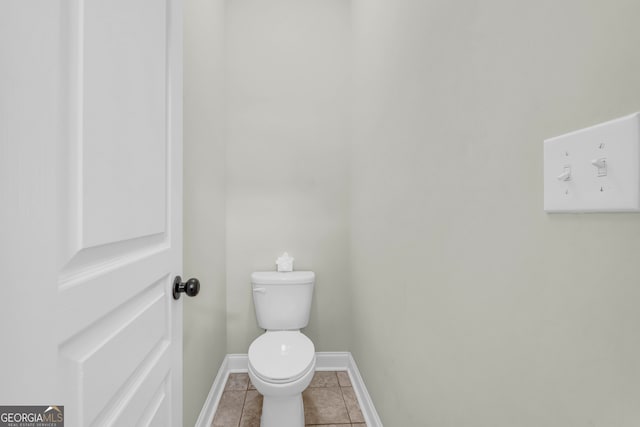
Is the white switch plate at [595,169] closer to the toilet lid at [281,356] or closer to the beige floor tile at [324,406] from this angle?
the toilet lid at [281,356]

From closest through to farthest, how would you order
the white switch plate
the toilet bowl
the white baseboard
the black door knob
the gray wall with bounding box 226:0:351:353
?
1. the white switch plate
2. the black door knob
3. the toilet bowl
4. the white baseboard
5. the gray wall with bounding box 226:0:351:353

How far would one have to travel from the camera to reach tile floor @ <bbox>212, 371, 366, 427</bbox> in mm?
1710

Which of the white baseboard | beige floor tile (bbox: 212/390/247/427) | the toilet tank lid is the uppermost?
the toilet tank lid

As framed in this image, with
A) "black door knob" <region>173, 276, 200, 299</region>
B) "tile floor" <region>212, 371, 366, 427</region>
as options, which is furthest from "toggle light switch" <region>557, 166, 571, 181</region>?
"tile floor" <region>212, 371, 366, 427</region>

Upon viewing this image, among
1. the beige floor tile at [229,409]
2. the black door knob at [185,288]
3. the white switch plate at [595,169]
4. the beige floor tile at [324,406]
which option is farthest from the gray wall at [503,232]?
the beige floor tile at [229,409]

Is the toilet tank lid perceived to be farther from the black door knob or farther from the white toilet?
the black door knob

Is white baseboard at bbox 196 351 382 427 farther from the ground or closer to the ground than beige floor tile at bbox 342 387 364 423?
farther from the ground

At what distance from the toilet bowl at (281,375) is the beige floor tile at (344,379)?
0.54 metres

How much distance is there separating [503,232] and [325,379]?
5.96ft

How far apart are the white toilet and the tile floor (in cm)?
19

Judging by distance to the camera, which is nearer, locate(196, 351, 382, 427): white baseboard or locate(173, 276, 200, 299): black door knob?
locate(173, 276, 200, 299): black door knob

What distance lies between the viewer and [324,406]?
1832 millimetres

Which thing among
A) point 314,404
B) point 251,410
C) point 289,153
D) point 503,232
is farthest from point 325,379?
point 503,232

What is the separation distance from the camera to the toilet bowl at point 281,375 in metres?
1.41
